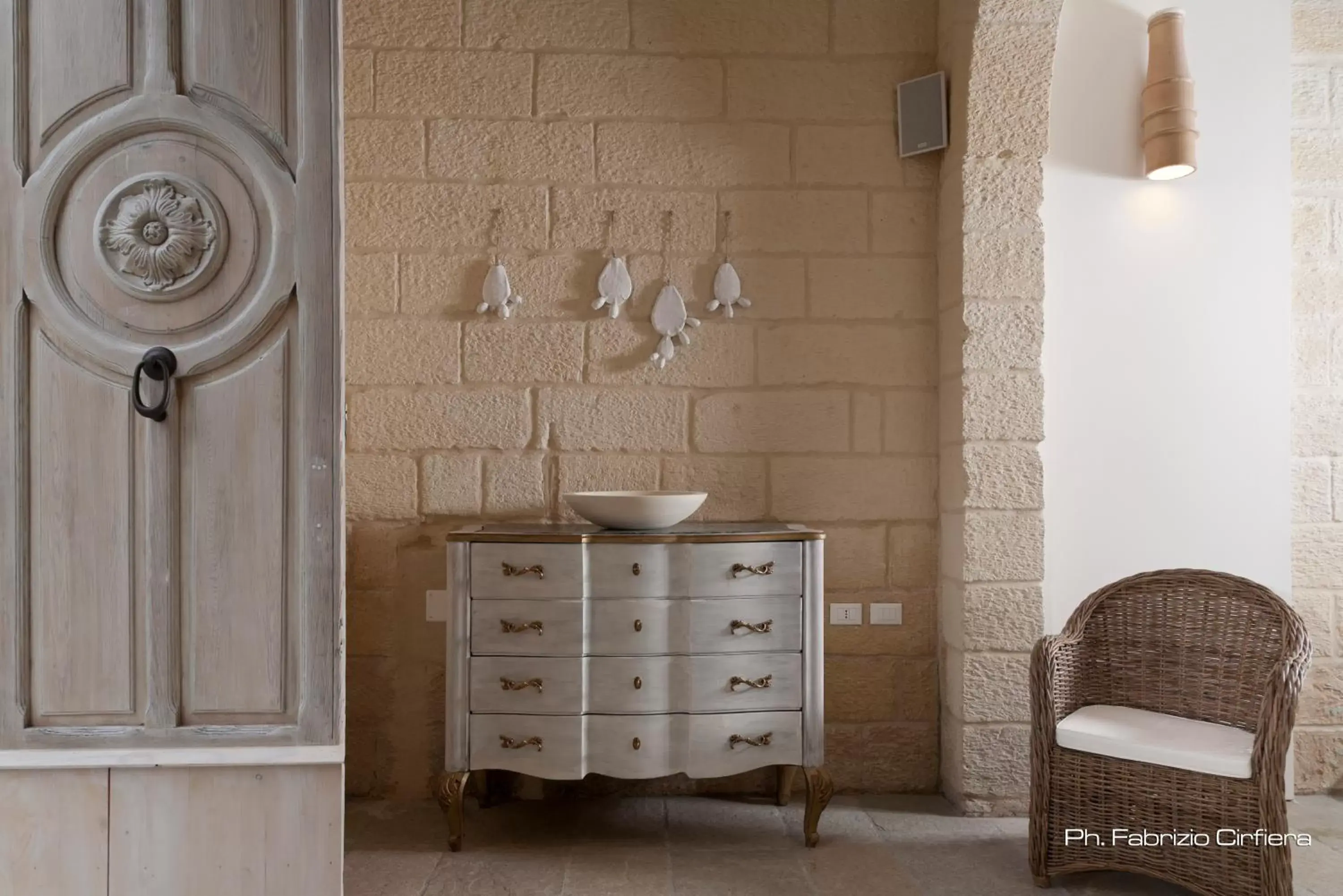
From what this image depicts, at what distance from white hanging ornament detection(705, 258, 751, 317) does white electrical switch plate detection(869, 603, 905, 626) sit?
45.9 inches

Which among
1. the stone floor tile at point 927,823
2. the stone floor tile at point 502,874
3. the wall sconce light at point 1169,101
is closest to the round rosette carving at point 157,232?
the stone floor tile at point 502,874

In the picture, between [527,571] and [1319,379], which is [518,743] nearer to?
[527,571]

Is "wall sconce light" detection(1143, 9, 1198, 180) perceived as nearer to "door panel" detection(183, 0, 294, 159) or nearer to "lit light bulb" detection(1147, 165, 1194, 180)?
"lit light bulb" detection(1147, 165, 1194, 180)

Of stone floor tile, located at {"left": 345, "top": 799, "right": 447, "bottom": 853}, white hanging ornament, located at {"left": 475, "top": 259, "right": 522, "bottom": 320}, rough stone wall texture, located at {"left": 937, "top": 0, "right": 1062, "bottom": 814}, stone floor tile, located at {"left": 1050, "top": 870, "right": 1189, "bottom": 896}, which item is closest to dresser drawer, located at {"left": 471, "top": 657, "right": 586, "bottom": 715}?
stone floor tile, located at {"left": 345, "top": 799, "right": 447, "bottom": 853}

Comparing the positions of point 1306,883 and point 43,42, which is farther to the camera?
point 1306,883

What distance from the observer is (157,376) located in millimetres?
1866

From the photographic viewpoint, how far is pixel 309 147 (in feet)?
6.21

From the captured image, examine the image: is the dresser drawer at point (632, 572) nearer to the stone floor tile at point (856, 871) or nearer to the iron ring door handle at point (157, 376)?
the stone floor tile at point (856, 871)

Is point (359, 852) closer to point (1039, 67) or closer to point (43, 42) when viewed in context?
point (43, 42)

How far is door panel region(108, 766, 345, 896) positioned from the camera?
6.20 ft

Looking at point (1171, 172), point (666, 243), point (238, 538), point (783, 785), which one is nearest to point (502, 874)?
point (783, 785)

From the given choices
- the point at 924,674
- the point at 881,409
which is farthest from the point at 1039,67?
the point at 924,674

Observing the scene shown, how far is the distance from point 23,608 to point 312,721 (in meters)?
0.63

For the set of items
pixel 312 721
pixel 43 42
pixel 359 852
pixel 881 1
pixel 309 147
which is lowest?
pixel 359 852
